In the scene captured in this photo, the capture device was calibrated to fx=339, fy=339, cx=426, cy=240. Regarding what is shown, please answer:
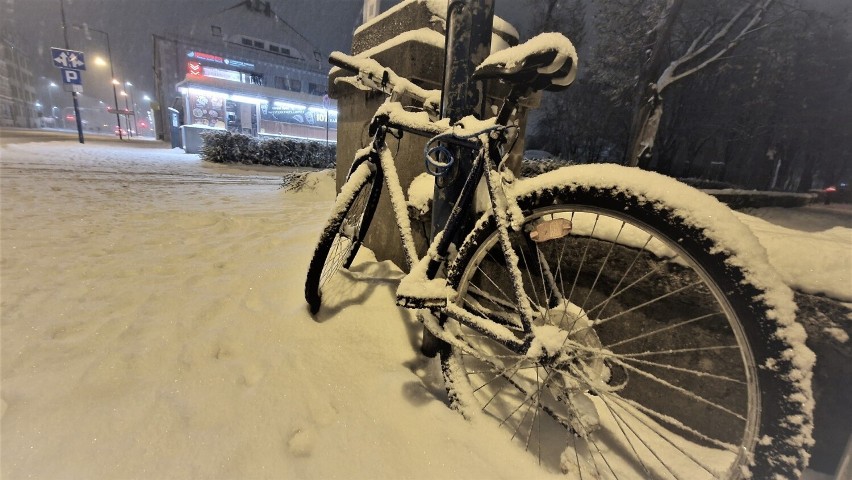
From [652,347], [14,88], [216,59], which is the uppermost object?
[216,59]

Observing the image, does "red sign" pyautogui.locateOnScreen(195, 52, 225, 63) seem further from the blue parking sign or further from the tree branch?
the tree branch

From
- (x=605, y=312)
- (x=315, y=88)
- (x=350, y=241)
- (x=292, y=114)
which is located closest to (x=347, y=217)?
(x=350, y=241)

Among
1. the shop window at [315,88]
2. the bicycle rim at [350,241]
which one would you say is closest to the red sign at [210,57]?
the shop window at [315,88]

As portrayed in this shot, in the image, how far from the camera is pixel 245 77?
26109 mm

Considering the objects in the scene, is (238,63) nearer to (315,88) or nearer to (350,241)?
(315,88)

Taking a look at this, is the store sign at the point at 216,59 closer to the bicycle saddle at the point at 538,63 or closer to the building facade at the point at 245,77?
the building facade at the point at 245,77

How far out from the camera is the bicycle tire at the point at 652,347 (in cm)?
103

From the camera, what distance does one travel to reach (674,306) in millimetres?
1601

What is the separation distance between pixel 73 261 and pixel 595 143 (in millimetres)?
27857

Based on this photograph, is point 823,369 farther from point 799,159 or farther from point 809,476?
point 799,159

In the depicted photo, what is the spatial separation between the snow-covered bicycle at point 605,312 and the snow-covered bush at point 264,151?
14.1m

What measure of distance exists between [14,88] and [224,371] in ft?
264

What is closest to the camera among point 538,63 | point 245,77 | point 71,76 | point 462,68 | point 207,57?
point 538,63

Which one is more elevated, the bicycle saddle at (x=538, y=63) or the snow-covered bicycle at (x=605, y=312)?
the bicycle saddle at (x=538, y=63)
